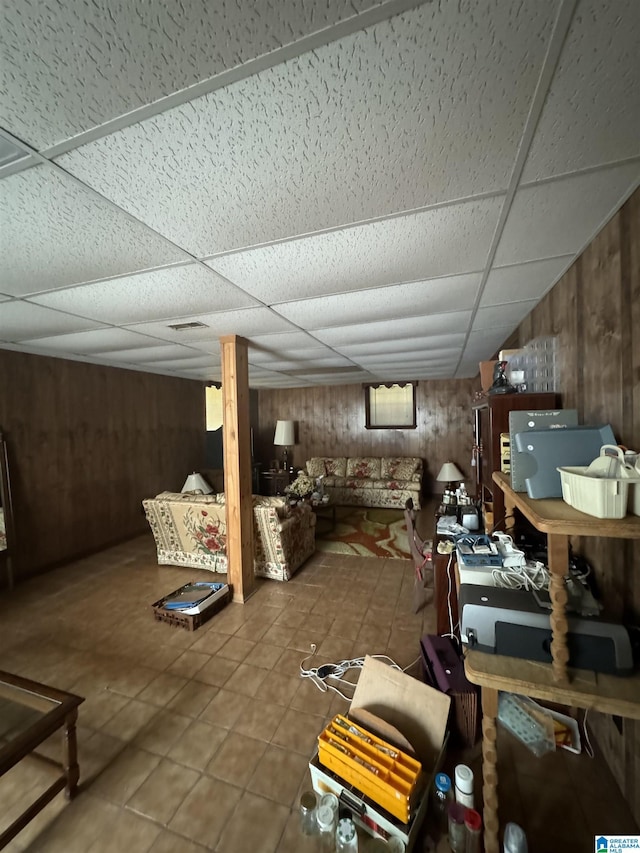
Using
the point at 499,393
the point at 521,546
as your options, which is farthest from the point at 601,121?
the point at 521,546

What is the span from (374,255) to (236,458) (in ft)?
6.01

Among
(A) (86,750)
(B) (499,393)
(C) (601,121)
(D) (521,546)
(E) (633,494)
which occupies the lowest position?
(A) (86,750)

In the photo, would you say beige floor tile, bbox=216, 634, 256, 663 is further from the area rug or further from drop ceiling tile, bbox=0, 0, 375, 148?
drop ceiling tile, bbox=0, 0, 375, 148

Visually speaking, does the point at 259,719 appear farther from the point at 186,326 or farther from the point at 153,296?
the point at 186,326

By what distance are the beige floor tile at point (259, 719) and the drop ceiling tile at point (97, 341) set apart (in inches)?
102

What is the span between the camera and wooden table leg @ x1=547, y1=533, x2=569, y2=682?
36.6 inches

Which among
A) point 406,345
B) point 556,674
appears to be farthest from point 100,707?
point 406,345

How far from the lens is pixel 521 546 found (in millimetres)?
1730

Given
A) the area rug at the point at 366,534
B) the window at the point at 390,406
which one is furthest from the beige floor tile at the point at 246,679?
the window at the point at 390,406

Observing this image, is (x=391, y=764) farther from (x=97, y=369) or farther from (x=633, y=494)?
(x=97, y=369)

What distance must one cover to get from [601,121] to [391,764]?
2065mm

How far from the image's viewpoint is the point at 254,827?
1199 millimetres

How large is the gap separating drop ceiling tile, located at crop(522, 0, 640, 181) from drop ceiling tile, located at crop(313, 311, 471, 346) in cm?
135

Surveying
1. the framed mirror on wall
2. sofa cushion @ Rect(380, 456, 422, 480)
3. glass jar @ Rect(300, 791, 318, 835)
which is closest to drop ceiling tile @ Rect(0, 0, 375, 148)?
glass jar @ Rect(300, 791, 318, 835)
